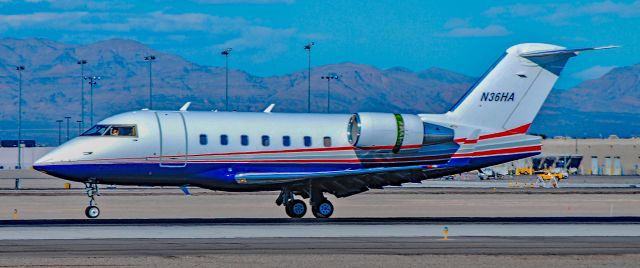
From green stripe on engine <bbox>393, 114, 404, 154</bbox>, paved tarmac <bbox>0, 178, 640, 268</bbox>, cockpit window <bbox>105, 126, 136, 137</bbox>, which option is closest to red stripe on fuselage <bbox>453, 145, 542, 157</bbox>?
green stripe on engine <bbox>393, 114, 404, 154</bbox>

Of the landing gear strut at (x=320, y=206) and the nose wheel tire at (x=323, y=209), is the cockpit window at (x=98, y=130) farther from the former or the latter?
the nose wheel tire at (x=323, y=209)

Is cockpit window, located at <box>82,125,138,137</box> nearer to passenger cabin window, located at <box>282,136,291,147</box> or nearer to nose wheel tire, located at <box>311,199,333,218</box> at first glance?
passenger cabin window, located at <box>282,136,291,147</box>

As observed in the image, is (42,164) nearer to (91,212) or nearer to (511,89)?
(91,212)

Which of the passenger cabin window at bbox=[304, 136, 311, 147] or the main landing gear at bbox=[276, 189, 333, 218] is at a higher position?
the passenger cabin window at bbox=[304, 136, 311, 147]

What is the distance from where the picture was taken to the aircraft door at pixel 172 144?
147ft

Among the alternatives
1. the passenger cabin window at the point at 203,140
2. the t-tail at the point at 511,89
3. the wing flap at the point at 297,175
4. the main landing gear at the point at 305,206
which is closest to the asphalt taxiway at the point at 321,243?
the wing flap at the point at 297,175

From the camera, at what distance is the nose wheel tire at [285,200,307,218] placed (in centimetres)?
4678

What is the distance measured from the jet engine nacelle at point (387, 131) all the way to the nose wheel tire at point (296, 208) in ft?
10.3

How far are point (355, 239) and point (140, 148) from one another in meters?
12.3

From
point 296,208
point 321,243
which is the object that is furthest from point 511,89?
point 321,243

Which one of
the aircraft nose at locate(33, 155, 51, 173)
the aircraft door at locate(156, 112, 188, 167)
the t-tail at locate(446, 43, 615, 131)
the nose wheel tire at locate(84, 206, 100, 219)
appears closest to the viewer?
the aircraft nose at locate(33, 155, 51, 173)

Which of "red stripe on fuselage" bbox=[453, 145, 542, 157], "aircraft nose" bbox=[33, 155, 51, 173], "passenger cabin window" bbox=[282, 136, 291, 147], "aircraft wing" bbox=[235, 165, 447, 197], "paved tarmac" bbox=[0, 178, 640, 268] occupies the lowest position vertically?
"paved tarmac" bbox=[0, 178, 640, 268]

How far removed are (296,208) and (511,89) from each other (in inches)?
395

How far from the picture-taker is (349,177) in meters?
45.8
